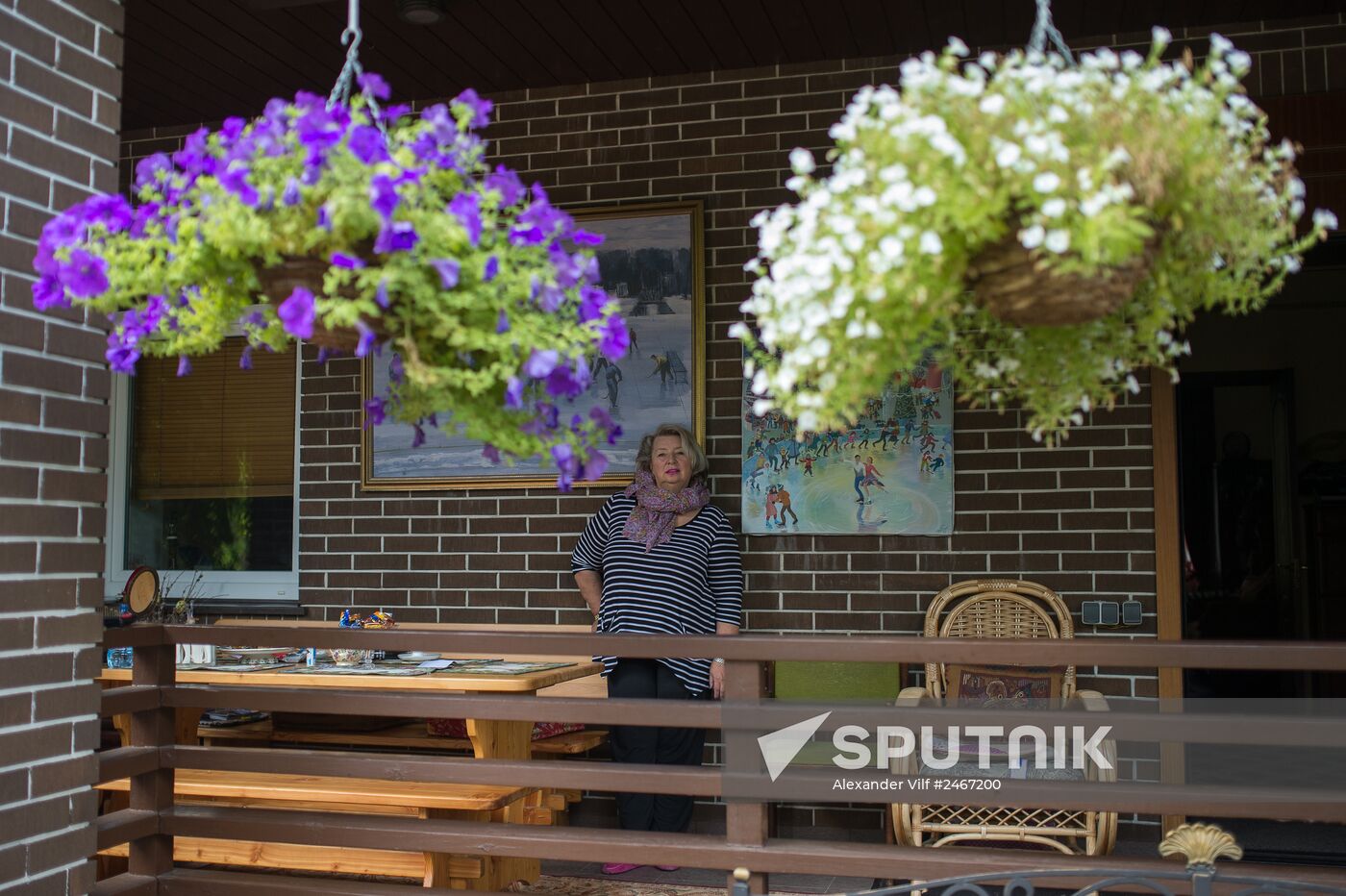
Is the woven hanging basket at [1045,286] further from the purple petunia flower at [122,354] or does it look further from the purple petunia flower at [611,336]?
the purple petunia flower at [122,354]

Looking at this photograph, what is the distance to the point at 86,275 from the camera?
5.88 ft

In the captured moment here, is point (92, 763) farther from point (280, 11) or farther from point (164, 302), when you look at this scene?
point (280, 11)

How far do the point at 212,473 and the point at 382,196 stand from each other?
450cm

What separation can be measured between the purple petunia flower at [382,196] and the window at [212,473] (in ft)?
13.7

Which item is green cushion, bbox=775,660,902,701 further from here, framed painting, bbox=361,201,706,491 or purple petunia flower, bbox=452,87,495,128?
purple petunia flower, bbox=452,87,495,128

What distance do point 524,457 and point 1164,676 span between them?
3467 millimetres

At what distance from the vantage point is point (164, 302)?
1.83 metres

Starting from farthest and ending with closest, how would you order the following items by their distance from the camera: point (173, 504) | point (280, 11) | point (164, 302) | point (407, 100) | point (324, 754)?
1. point (173, 504)
2. point (407, 100)
3. point (280, 11)
4. point (324, 754)
5. point (164, 302)

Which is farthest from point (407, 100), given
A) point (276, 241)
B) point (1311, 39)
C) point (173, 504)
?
point (276, 241)

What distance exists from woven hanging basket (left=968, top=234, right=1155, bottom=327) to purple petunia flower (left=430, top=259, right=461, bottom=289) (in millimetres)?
690

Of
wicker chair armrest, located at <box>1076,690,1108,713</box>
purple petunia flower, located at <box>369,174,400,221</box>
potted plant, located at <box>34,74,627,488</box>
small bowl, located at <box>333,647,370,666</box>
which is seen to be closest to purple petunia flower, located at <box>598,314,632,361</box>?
potted plant, located at <box>34,74,627,488</box>

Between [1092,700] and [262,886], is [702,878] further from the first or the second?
[262,886]

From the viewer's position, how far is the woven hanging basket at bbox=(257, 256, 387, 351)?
172 centimetres

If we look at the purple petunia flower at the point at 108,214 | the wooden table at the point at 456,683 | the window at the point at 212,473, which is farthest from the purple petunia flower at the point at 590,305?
the window at the point at 212,473
